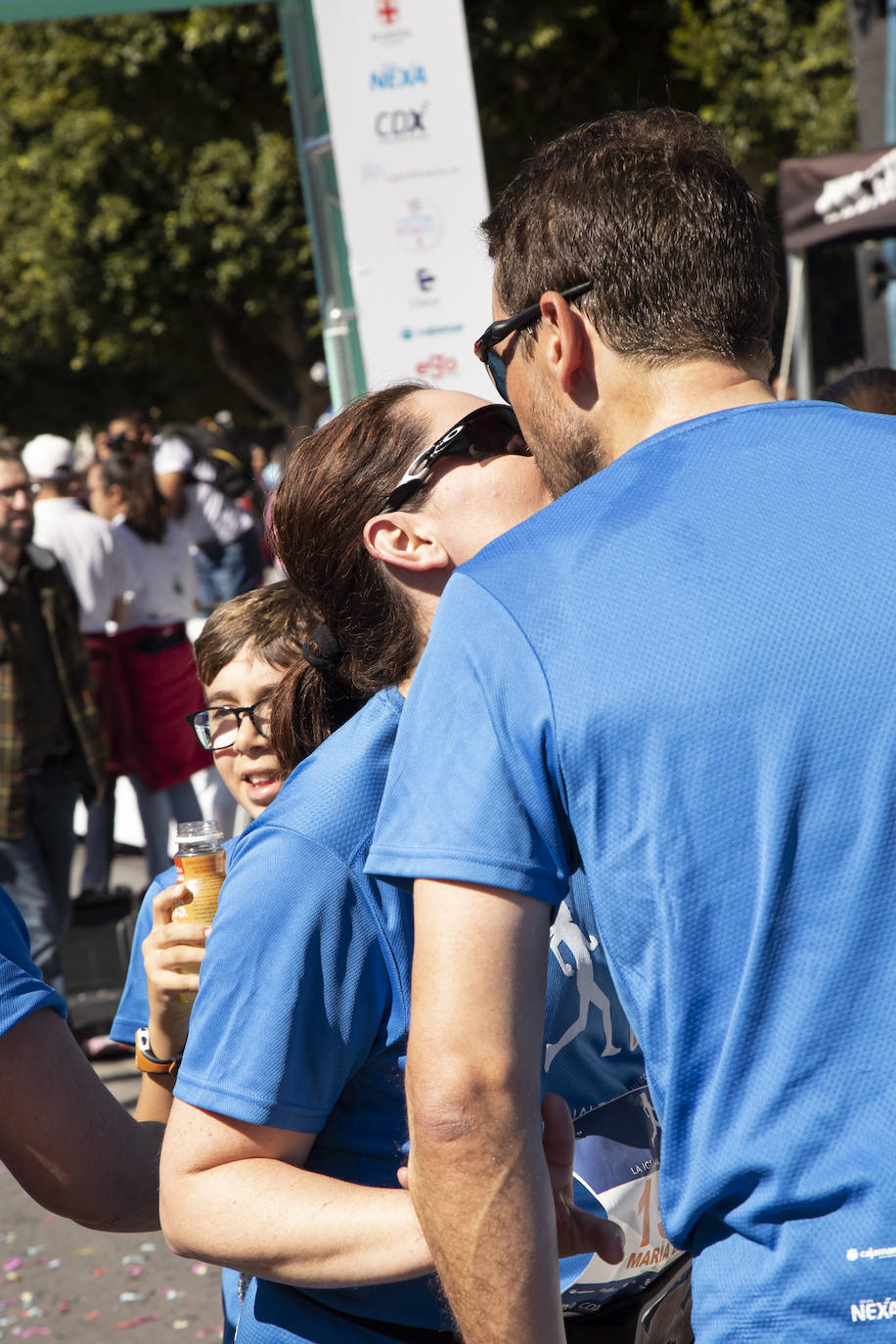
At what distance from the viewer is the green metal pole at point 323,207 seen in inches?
261

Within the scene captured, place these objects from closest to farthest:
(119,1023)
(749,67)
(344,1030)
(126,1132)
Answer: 1. (344,1030)
2. (126,1132)
3. (119,1023)
4. (749,67)

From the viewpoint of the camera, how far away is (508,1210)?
1.21 meters

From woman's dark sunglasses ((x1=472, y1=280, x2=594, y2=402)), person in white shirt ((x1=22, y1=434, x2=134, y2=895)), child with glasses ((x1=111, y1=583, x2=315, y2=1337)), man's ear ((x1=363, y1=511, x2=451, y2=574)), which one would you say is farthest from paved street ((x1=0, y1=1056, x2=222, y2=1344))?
woman's dark sunglasses ((x1=472, y1=280, x2=594, y2=402))

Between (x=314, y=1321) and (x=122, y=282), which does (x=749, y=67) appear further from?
(x=314, y=1321)

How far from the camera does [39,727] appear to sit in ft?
18.1

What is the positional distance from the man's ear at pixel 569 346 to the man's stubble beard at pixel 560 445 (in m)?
0.03

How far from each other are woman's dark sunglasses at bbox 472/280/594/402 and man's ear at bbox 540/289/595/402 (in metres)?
0.01

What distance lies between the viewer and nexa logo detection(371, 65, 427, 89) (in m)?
5.93

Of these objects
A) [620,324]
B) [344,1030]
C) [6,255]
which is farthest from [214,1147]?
[6,255]

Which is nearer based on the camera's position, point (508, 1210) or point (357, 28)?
point (508, 1210)

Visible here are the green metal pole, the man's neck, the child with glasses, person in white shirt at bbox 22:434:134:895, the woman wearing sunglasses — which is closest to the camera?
the man's neck

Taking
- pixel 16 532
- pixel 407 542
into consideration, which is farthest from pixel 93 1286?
pixel 407 542

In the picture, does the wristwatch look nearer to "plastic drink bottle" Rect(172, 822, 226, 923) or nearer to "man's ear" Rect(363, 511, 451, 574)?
"plastic drink bottle" Rect(172, 822, 226, 923)

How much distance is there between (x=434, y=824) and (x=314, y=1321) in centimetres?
70
